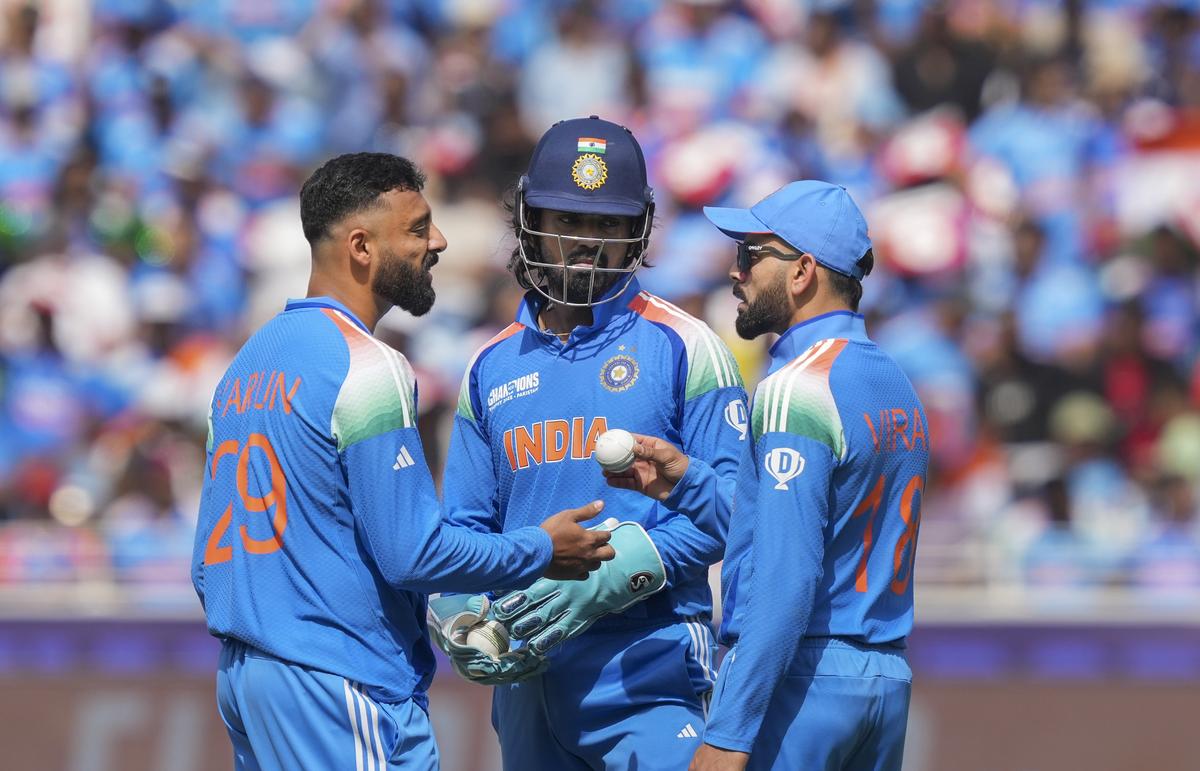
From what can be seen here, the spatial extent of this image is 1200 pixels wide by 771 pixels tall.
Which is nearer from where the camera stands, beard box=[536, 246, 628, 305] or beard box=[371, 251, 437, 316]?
beard box=[371, 251, 437, 316]

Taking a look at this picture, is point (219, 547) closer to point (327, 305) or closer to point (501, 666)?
point (327, 305)

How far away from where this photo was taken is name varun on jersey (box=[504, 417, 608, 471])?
498cm

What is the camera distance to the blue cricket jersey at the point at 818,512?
439 cm

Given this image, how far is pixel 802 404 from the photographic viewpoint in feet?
14.7

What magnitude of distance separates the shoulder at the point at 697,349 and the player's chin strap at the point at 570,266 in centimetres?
10

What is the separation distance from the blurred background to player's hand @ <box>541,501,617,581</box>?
155 inches

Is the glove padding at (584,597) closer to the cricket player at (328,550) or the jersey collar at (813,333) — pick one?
the cricket player at (328,550)

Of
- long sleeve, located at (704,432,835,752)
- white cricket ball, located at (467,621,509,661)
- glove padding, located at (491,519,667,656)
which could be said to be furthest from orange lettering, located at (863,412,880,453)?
white cricket ball, located at (467,621,509,661)

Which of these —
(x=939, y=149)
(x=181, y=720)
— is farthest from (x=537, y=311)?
(x=939, y=149)

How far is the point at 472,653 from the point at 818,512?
1060mm

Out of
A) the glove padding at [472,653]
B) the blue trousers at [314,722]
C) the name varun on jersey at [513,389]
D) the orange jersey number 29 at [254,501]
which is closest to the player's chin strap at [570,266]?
the name varun on jersey at [513,389]

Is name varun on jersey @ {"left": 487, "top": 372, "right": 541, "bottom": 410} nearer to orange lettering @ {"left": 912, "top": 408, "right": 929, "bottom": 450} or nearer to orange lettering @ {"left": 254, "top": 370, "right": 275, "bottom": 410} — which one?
orange lettering @ {"left": 254, "top": 370, "right": 275, "bottom": 410}

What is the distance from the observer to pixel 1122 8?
12656mm

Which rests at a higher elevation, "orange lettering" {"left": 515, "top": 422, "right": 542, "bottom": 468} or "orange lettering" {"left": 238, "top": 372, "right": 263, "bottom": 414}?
"orange lettering" {"left": 238, "top": 372, "right": 263, "bottom": 414}
